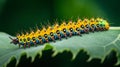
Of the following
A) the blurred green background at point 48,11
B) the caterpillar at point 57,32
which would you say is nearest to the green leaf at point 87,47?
the caterpillar at point 57,32

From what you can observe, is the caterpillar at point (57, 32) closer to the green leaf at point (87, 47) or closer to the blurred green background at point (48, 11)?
the green leaf at point (87, 47)

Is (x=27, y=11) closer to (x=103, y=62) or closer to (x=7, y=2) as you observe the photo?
(x=7, y=2)

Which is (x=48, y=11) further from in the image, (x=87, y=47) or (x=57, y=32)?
(x=87, y=47)

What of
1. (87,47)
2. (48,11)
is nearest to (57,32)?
(87,47)

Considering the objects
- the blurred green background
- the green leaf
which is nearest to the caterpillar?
the green leaf

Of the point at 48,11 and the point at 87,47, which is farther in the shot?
the point at 48,11

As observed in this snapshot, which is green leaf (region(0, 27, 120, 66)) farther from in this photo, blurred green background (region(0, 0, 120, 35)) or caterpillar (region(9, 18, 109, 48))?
blurred green background (region(0, 0, 120, 35))
